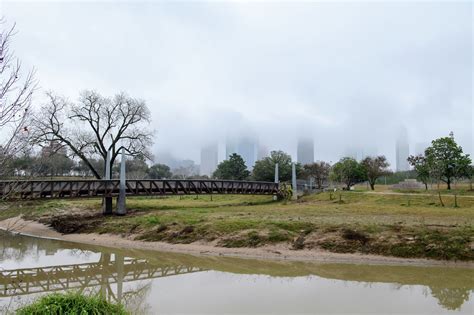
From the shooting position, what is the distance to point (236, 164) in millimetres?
74312

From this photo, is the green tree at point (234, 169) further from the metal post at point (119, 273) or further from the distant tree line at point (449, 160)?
the metal post at point (119, 273)

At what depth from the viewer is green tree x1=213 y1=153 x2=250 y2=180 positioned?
73938 mm

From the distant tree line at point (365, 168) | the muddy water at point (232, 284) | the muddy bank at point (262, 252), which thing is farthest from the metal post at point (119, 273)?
the distant tree line at point (365, 168)

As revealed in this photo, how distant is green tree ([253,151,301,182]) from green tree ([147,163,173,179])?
31.6 metres

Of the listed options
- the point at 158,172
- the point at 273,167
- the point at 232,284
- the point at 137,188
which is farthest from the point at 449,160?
the point at 158,172

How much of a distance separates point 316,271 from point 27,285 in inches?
411

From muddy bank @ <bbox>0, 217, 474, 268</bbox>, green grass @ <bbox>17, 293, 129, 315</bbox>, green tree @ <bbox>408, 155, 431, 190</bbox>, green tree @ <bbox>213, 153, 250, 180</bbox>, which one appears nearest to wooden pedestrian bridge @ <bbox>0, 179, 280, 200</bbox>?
muddy bank @ <bbox>0, 217, 474, 268</bbox>

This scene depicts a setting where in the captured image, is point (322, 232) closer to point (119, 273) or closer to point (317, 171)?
point (119, 273)

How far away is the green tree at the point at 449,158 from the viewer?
146 ft

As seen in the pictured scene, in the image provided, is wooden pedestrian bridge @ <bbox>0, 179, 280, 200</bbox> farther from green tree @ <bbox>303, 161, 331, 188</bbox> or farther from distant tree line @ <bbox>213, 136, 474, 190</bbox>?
green tree @ <bbox>303, 161, 331, 188</bbox>

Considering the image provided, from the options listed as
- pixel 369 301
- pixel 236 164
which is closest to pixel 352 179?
pixel 236 164

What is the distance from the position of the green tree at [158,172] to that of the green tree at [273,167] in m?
31.6

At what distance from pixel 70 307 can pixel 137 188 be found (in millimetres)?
27116

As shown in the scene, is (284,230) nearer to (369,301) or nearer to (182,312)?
(369,301)
